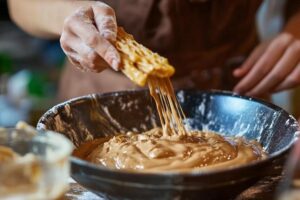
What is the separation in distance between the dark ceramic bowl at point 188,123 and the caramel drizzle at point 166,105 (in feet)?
0.36

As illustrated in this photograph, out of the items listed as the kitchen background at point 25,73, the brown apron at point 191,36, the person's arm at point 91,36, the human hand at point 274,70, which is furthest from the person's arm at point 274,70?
the kitchen background at point 25,73

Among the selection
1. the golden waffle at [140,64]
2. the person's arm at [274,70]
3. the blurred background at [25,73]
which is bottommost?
the blurred background at [25,73]

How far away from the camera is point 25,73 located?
2.65 meters

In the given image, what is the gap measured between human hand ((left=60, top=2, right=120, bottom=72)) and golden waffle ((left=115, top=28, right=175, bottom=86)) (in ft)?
0.06

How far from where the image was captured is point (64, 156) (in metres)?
0.82

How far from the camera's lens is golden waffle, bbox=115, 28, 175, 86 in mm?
1038

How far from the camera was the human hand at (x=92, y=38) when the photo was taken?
1.08 metres

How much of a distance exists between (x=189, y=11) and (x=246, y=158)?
0.63m

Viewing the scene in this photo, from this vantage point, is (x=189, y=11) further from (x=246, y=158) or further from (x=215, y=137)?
(x=246, y=158)

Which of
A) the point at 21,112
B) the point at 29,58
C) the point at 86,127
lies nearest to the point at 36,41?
the point at 29,58

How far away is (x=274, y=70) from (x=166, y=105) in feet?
1.36

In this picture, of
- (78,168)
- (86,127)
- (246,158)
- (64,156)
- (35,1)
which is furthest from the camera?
(35,1)

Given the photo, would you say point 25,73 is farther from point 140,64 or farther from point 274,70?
point 140,64

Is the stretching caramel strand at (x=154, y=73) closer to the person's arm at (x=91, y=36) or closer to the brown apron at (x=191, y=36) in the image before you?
the person's arm at (x=91, y=36)
